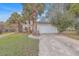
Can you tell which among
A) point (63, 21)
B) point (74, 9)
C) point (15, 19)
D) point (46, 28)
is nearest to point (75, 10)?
point (74, 9)

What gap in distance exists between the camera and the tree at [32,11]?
1.46m

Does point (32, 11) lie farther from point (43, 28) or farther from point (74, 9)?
point (74, 9)

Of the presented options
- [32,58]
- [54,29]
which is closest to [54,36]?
[54,29]

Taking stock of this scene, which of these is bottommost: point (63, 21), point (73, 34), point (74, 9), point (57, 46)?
point (57, 46)

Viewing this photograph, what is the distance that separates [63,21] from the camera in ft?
4.79

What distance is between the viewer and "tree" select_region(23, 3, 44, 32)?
4.78 feet

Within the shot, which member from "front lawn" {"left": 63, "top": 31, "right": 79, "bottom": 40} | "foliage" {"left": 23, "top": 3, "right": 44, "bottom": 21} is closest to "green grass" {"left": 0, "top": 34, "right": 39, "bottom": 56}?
"foliage" {"left": 23, "top": 3, "right": 44, "bottom": 21}

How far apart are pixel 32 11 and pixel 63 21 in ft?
0.95

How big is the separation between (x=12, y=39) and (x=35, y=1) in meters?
0.39

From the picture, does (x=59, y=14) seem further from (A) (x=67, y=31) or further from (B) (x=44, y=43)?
(B) (x=44, y=43)

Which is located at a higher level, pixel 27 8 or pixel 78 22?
pixel 27 8

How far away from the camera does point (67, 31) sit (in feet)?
4.77

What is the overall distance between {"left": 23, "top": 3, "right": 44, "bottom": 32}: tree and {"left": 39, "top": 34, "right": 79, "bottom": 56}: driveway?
0.54 ft

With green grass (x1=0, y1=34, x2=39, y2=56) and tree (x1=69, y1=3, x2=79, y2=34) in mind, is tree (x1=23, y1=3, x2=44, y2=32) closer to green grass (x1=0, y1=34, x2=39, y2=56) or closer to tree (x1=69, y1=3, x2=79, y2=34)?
green grass (x1=0, y1=34, x2=39, y2=56)
